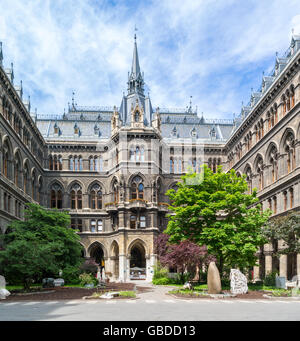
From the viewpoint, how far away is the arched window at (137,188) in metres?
64.7

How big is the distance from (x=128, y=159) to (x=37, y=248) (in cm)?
3104

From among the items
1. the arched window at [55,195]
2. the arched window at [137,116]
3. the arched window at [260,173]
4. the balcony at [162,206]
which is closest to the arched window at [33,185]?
the arched window at [55,195]

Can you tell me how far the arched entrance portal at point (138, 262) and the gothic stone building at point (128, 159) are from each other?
150mm

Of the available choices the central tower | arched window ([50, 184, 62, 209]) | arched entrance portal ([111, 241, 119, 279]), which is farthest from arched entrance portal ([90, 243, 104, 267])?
the central tower

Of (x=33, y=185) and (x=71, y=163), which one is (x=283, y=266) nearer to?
(x=33, y=185)

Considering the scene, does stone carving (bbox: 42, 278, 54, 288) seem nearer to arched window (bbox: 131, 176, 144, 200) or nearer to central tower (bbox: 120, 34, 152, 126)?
arched window (bbox: 131, 176, 144, 200)

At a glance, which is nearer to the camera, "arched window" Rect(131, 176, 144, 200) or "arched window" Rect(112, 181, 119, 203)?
"arched window" Rect(131, 176, 144, 200)

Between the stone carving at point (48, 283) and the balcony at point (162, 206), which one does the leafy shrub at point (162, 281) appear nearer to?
the stone carving at point (48, 283)

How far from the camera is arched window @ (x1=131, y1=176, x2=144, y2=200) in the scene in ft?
212

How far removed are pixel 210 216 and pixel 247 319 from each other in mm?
24017

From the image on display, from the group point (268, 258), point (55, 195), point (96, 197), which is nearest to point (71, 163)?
point (55, 195)

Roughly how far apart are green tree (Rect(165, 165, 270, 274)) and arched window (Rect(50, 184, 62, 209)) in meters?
29.6
